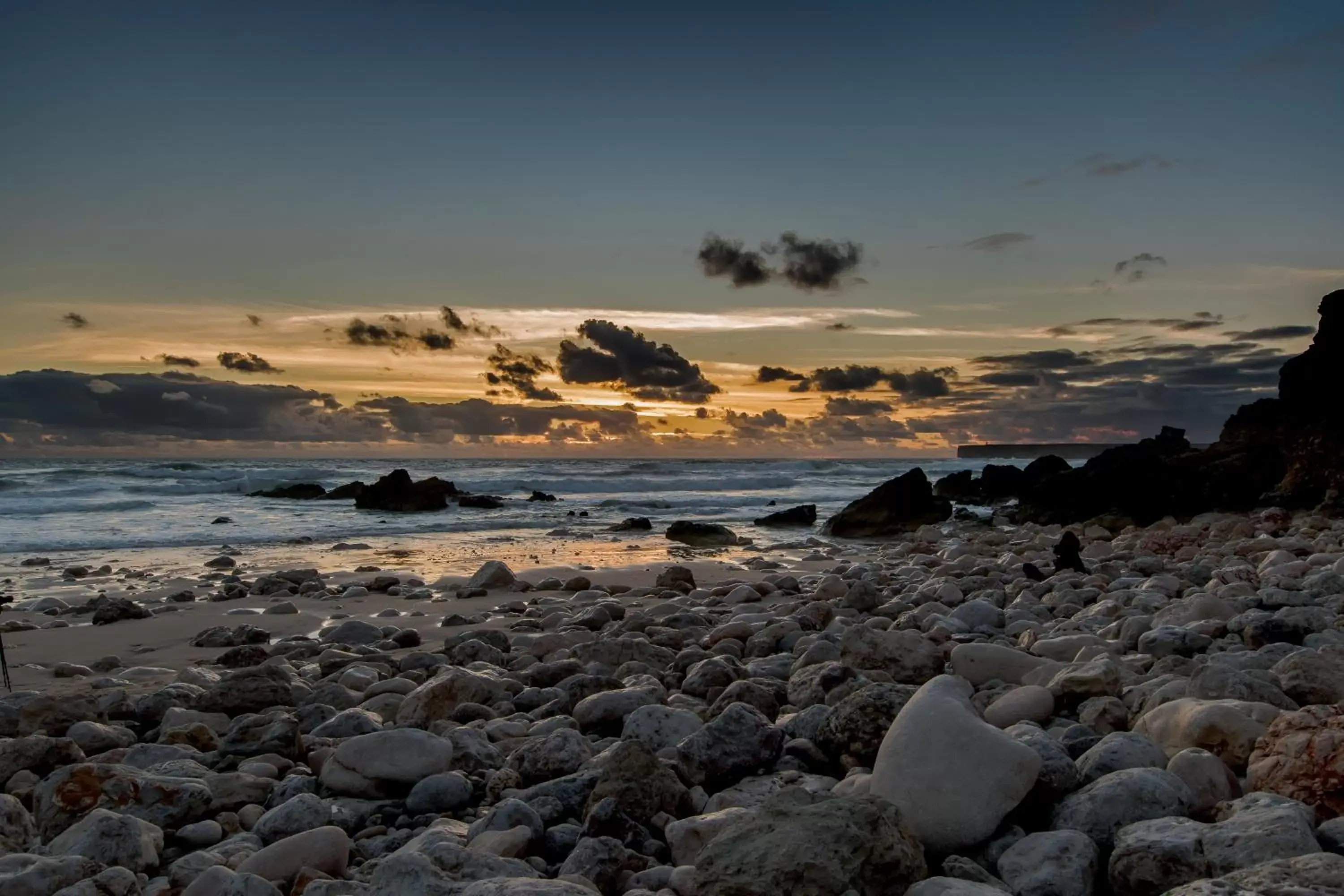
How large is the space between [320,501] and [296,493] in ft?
8.04

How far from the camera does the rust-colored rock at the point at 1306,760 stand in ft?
7.46

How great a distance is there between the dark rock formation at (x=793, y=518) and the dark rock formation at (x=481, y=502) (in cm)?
882

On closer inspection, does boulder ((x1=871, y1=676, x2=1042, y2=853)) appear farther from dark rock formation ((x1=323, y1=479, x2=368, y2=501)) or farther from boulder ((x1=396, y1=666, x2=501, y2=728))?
dark rock formation ((x1=323, y1=479, x2=368, y2=501))

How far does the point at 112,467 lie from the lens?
4169 centimetres

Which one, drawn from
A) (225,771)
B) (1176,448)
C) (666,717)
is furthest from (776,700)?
(1176,448)

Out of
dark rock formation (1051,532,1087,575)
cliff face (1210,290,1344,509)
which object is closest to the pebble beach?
dark rock formation (1051,532,1087,575)

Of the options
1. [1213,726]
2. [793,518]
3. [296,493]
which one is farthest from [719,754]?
[296,493]

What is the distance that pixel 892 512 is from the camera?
17.9 meters

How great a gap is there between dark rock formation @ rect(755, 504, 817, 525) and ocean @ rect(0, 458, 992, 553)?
30.8 inches

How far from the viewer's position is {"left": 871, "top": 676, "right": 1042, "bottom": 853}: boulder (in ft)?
7.85

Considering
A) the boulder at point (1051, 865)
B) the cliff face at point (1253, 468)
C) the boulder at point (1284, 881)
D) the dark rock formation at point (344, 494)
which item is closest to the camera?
the boulder at point (1284, 881)

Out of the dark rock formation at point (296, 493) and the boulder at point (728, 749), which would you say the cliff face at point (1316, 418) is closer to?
the boulder at point (728, 749)

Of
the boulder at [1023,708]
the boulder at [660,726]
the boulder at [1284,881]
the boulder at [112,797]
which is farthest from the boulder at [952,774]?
the boulder at [112,797]

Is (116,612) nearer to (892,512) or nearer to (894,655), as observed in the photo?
(894,655)
